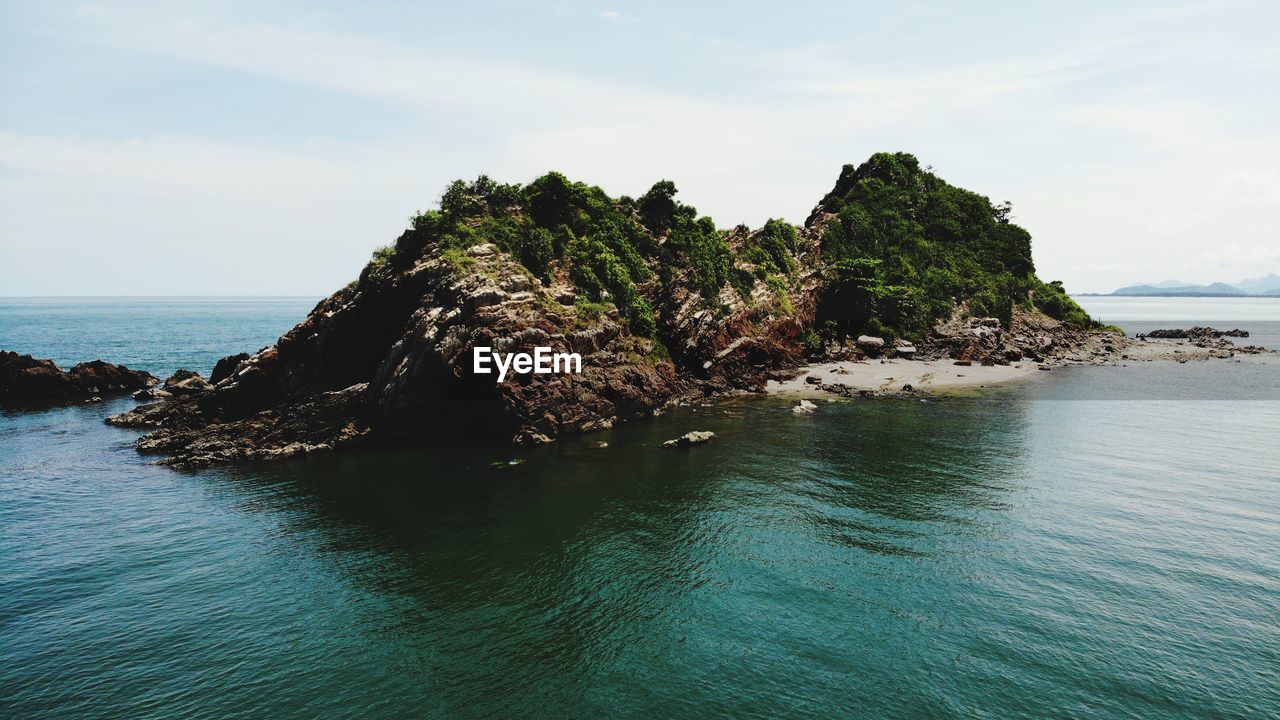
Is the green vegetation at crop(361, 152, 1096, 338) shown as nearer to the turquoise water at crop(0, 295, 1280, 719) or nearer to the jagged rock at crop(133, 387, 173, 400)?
the turquoise water at crop(0, 295, 1280, 719)

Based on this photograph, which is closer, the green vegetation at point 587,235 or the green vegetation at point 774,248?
the green vegetation at point 587,235

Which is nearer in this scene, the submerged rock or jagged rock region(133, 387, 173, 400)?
the submerged rock

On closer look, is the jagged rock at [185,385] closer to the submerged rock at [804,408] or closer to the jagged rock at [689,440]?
the jagged rock at [689,440]

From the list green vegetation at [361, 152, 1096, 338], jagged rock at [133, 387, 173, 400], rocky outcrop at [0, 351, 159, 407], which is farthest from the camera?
rocky outcrop at [0, 351, 159, 407]

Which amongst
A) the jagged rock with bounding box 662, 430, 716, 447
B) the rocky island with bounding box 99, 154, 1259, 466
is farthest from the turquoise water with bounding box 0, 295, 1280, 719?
the rocky island with bounding box 99, 154, 1259, 466

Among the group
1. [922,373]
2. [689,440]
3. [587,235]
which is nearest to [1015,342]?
[922,373]

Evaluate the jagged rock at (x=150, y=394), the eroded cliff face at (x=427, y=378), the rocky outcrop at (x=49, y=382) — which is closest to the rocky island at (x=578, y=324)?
the eroded cliff face at (x=427, y=378)

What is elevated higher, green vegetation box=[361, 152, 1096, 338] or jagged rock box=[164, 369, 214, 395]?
green vegetation box=[361, 152, 1096, 338]

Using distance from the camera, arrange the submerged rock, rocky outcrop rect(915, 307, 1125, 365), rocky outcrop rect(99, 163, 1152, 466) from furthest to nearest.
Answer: rocky outcrop rect(915, 307, 1125, 365), the submerged rock, rocky outcrop rect(99, 163, 1152, 466)
